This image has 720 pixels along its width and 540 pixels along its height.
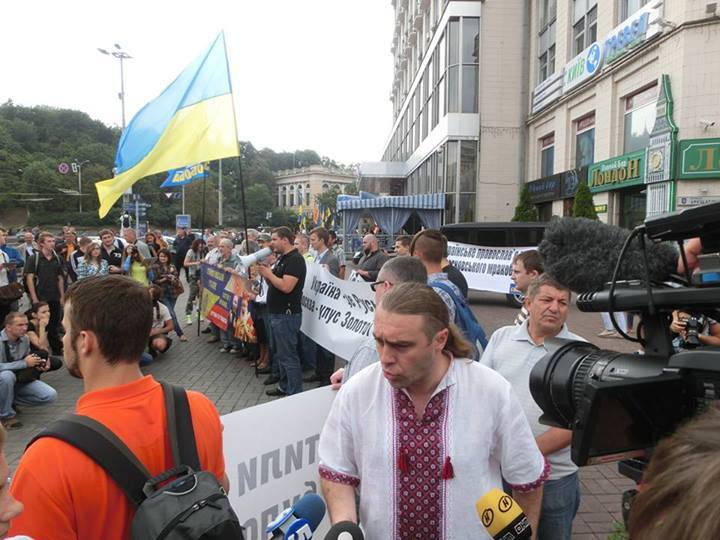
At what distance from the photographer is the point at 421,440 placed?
187cm

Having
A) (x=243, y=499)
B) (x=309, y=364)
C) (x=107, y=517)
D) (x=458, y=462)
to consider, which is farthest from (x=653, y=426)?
(x=309, y=364)

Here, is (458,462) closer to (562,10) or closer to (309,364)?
(309,364)

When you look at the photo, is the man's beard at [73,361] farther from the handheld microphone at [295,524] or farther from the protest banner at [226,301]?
the protest banner at [226,301]

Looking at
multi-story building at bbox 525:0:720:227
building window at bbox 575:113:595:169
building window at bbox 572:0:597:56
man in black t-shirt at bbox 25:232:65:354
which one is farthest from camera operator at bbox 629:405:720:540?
building window at bbox 572:0:597:56

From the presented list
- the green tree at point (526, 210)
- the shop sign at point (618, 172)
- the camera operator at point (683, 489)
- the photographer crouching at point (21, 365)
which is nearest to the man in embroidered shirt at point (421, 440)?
the camera operator at point (683, 489)

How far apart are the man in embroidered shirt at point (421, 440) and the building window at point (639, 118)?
15098mm

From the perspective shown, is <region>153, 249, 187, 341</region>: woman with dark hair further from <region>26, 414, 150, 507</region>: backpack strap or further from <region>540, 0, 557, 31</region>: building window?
<region>540, 0, 557, 31</region>: building window

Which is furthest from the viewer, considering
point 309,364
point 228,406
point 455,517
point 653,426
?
point 309,364

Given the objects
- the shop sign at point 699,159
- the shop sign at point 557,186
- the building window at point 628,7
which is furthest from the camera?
the shop sign at point 557,186

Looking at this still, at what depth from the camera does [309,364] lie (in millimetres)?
8008

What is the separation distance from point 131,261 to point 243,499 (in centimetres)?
786

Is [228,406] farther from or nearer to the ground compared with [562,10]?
nearer to the ground

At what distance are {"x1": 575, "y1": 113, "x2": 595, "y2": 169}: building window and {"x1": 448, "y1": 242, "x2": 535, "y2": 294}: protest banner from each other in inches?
297

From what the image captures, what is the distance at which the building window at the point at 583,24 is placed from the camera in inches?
718
